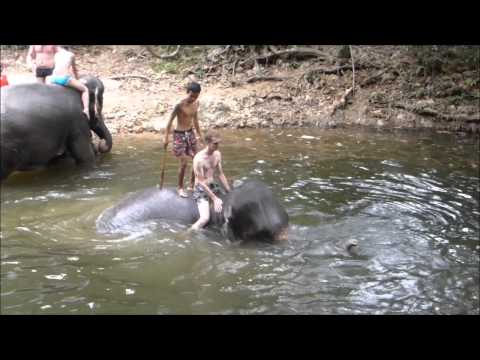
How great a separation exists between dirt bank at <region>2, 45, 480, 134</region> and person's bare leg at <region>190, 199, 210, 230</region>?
5424 mm

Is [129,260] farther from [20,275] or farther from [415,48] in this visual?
[415,48]

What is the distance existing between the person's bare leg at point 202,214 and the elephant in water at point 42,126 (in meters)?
3.11

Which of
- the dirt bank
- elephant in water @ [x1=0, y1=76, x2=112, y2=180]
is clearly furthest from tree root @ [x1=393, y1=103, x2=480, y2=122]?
elephant in water @ [x1=0, y1=76, x2=112, y2=180]

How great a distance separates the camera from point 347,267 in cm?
523

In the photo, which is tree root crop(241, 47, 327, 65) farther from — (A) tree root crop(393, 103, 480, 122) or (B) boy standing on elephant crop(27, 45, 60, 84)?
(B) boy standing on elephant crop(27, 45, 60, 84)

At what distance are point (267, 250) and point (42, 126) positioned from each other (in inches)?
160

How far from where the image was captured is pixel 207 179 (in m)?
5.93

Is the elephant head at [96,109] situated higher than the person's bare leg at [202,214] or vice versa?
the elephant head at [96,109]

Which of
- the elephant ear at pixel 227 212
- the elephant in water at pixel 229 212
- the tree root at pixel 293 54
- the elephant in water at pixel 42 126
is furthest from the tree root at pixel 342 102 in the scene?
the elephant ear at pixel 227 212

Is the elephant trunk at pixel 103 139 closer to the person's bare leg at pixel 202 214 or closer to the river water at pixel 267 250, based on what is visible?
the river water at pixel 267 250

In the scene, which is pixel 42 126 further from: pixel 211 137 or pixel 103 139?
pixel 211 137

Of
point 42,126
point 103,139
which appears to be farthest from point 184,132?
point 103,139

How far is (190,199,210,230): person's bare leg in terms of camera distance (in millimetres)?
5768

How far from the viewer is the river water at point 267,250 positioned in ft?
15.0
